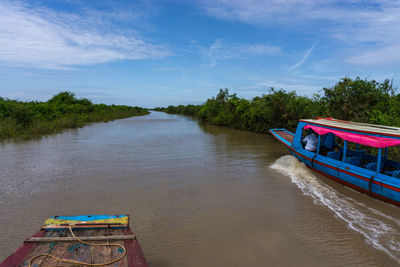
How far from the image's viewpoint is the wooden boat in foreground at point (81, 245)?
2824 mm

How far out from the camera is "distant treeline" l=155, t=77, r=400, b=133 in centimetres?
1287

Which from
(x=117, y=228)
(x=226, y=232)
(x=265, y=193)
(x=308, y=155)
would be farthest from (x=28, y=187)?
(x=308, y=155)

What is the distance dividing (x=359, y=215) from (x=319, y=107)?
11159mm

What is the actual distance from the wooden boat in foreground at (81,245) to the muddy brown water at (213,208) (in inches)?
44.6

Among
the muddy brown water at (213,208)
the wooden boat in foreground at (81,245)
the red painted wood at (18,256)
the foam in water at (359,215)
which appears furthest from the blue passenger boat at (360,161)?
the red painted wood at (18,256)

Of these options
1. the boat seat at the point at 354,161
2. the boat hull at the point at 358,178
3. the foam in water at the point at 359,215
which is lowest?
the foam in water at the point at 359,215

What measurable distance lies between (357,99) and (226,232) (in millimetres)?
12793

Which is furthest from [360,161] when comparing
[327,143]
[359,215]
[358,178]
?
[359,215]

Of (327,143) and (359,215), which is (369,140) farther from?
(327,143)

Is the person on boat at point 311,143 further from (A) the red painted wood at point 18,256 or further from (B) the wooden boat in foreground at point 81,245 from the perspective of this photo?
(A) the red painted wood at point 18,256

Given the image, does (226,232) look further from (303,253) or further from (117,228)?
(117,228)

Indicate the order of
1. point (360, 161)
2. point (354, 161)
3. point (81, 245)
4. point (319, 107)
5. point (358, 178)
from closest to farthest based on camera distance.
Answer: point (81, 245)
point (358, 178)
point (354, 161)
point (360, 161)
point (319, 107)

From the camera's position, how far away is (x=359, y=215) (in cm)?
581

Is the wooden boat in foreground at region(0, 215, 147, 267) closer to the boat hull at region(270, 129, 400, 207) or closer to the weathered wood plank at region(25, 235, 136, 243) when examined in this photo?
the weathered wood plank at region(25, 235, 136, 243)
